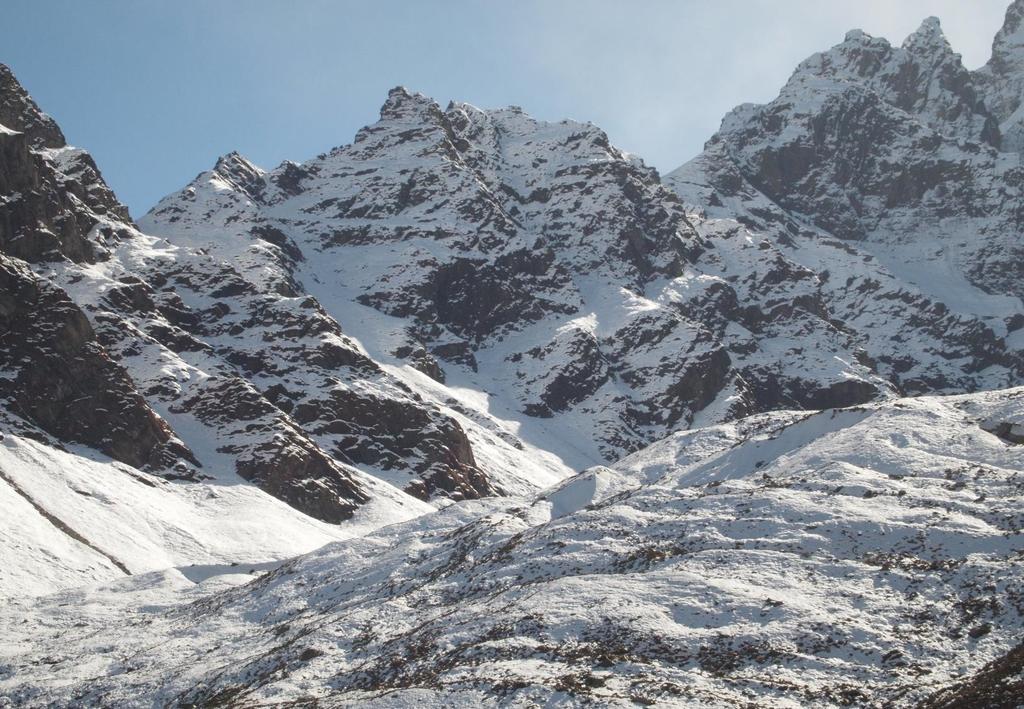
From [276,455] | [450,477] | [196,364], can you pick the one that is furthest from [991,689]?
[196,364]

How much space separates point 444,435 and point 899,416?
81537 mm

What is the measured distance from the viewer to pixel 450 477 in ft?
399

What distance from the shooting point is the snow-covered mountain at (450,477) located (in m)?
33.0

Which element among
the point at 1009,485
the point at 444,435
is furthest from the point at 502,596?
the point at 444,435

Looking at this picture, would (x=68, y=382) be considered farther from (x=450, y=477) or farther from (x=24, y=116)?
(x=24, y=116)

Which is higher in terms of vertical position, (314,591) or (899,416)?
(899,416)

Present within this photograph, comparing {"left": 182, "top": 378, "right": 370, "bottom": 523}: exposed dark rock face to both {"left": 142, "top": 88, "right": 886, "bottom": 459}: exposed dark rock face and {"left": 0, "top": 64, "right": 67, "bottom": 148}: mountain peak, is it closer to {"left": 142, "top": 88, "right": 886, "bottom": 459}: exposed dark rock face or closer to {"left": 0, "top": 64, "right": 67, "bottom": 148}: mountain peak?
{"left": 142, "top": 88, "right": 886, "bottom": 459}: exposed dark rock face

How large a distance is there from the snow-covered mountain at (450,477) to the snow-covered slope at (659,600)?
162mm

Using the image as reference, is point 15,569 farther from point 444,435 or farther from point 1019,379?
point 1019,379

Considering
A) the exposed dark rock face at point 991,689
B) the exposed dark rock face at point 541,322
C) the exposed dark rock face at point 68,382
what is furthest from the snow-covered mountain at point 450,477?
the exposed dark rock face at point 541,322

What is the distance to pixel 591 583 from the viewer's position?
37.9m

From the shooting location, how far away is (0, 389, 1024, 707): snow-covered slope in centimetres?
3061

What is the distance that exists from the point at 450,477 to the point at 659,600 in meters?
87.2

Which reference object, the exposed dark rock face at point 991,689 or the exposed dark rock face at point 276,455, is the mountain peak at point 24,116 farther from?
the exposed dark rock face at point 991,689
